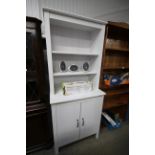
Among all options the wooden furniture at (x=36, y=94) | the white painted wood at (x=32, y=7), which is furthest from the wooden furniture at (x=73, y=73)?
the white painted wood at (x=32, y=7)

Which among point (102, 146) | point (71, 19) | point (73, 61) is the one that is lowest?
point (102, 146)

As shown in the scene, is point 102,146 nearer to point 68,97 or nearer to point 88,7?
point 68,97

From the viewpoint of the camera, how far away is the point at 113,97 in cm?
199

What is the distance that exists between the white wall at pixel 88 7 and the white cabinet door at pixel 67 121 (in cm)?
137

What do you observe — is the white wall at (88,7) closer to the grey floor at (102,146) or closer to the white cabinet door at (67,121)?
the white cabinet door at (67,121)

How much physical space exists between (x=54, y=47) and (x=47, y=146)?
158 cm

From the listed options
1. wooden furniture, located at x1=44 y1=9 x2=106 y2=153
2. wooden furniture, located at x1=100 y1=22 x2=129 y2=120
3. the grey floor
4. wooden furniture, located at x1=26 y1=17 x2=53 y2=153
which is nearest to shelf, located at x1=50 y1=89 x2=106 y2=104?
wooden furniture, located at x1=44 y1=9 x2=106 y2=153

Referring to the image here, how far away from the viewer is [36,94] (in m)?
1.27

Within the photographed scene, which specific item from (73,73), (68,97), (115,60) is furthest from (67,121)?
(115,60)

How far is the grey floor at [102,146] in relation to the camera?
1482 mm

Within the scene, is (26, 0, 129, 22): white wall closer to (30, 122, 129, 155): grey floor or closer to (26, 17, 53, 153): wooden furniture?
(26, 17, 53, 153): wooden furniture

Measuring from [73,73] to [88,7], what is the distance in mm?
1175

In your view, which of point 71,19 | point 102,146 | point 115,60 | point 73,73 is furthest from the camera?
point 115,60
